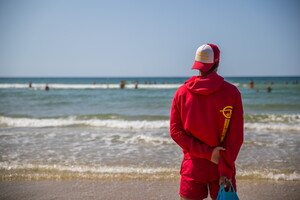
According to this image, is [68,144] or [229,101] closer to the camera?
[229,101]

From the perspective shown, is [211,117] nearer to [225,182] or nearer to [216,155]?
[216,155]

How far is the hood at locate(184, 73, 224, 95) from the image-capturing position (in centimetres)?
178

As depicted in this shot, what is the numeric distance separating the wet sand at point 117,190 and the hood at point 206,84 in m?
2.64

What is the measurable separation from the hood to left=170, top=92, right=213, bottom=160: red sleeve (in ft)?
Answer: 0.55

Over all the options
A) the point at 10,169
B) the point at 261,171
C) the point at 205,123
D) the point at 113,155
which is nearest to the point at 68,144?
the point at 113,155

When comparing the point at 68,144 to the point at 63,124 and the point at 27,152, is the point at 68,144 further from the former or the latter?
the point at 63,124

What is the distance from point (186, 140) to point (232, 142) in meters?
0.31

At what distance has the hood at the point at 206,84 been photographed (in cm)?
178

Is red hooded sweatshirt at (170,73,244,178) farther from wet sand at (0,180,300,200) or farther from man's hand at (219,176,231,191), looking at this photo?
wet sand at (0,180,300,200)

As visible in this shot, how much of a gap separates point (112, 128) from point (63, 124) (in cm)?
226

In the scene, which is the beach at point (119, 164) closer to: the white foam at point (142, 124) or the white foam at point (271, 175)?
the white foam at point (271, 175)

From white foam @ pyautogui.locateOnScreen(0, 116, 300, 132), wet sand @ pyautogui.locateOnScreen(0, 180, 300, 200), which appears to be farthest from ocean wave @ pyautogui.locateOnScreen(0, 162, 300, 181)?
white foam @ pyautogui.locateOnScreen(0, 116, 300, 132)

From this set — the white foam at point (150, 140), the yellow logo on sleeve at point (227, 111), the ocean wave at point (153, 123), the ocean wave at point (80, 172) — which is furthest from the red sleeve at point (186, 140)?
the ocean wave at point (153, 123)

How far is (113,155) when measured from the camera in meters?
6.29
